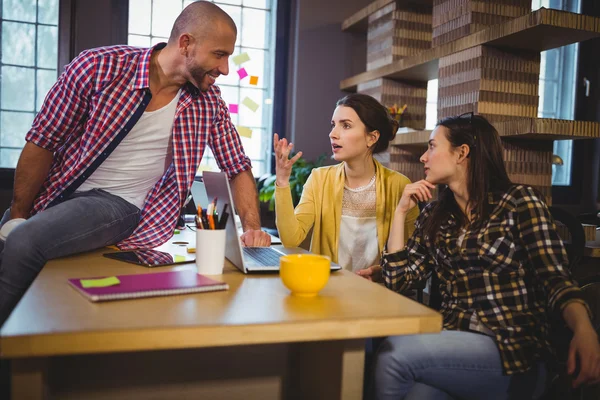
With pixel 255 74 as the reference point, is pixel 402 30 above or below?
above

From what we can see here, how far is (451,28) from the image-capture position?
2.79m

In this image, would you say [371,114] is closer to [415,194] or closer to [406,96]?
[415,194]

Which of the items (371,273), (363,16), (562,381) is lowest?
(562,381)

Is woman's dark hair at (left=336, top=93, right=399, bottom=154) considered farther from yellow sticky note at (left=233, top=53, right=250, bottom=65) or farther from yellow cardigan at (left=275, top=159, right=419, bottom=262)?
yellow sticky note at (left=233, top=53, right=250, bottom=65)

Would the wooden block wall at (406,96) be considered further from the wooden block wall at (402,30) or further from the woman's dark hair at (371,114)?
the woman's dark hair at (371,114)

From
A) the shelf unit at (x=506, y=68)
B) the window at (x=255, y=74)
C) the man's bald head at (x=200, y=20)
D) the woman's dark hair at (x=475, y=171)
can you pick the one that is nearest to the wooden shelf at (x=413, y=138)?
the shelf unit at (x=506, y=68)

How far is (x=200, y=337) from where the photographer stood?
2.53 feet

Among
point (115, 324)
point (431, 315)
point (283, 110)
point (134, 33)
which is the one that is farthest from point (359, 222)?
point (134, 33)

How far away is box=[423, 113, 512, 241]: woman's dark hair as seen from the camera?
1.40m

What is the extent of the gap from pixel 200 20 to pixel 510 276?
1.12 metres

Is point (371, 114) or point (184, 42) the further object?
point (371, 114)

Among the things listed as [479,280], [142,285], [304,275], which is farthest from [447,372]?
[142,285]

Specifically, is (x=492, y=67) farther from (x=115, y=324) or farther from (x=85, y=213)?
(x=115, y=324)

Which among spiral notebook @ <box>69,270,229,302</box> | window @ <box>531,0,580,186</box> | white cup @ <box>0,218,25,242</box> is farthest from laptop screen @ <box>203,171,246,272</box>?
window @ <box>531,0,580,186</box>
